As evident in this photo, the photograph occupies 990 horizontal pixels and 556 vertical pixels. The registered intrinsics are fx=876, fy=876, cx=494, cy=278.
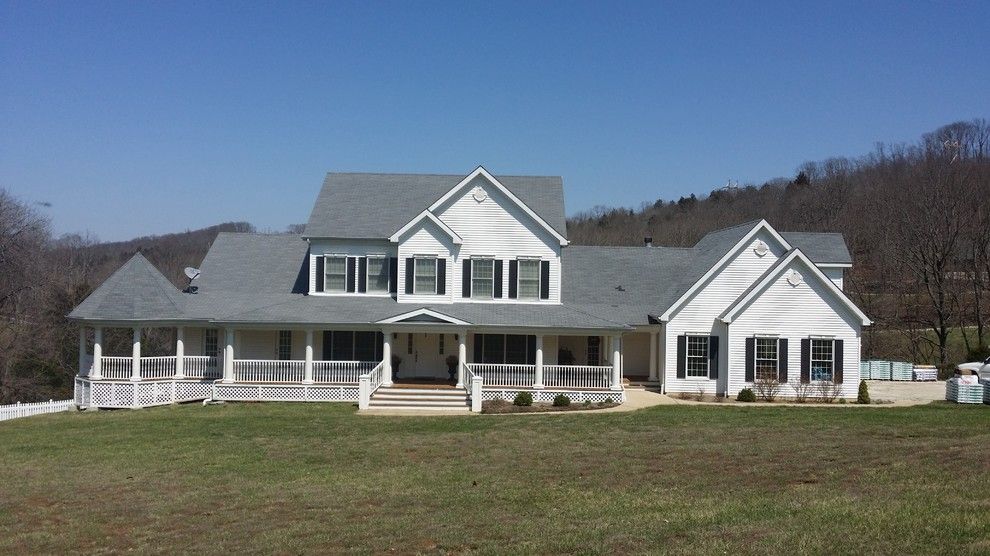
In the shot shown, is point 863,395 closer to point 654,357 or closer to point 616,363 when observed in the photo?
point 654,357

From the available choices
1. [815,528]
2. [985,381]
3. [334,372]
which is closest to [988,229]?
[985,381]

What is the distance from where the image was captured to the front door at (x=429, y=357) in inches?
1357

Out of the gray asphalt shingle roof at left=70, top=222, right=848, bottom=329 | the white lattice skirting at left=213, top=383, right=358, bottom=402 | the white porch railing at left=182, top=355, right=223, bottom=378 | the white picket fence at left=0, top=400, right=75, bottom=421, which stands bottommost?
the white picket fence at left=0, top=400, right=75, bottom=421

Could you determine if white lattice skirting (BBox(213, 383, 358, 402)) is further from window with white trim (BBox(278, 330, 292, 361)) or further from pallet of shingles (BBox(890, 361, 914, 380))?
pallet of shingles (BBox(890, 361, 914, 380))

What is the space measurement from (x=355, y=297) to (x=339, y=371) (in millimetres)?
3342

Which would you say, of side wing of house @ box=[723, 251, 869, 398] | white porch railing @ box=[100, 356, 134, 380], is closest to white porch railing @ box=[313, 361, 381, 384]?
white porch railing @ box=[100, 356, 134, 380]

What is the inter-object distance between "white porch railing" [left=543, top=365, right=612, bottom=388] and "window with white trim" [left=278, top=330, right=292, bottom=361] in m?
10.3

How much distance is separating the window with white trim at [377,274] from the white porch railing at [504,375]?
5.55 m

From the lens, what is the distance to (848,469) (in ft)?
50.7

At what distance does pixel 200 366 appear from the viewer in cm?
3338

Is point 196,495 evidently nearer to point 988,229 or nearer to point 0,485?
point 0,485

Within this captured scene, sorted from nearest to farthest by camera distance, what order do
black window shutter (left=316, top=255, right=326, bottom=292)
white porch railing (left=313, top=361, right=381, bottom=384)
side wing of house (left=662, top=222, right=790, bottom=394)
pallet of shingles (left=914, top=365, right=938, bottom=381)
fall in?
white porch railing (left=313, top=361, right=381, bottom=384) → side wing of house (left=662, top=222, right=790, bottom=394) → black window shutter (left=316, top=255, right=326, bottom=292) → pallet of shingles (left=914, top=365, right=938, bottom=381)

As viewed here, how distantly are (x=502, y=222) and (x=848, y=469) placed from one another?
20.5 meters

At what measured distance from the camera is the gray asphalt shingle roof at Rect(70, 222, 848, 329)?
105 ft
